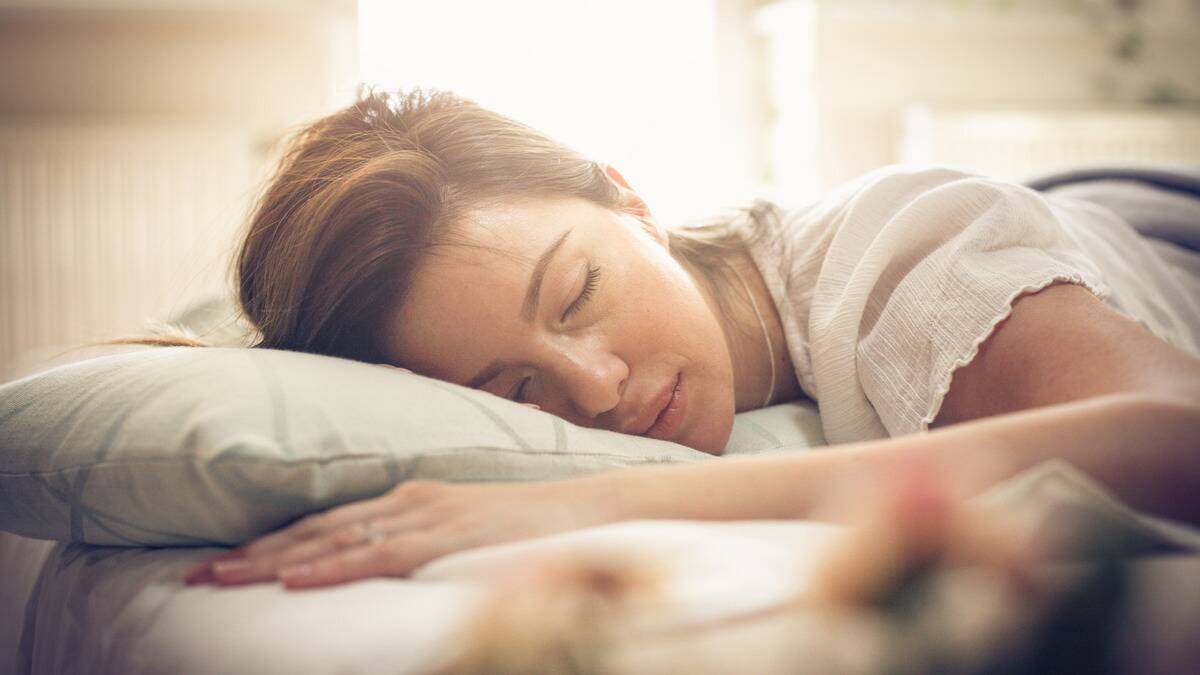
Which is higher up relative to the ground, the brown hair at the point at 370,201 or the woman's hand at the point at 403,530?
the brown hair at the point at 370,201

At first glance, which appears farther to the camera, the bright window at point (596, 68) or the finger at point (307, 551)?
the bright window at point (596, 68)

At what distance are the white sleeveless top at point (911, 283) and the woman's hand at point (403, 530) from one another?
1.11 feet

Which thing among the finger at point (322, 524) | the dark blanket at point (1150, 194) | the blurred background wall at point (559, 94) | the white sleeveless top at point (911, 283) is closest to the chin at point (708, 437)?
the white sleeveless top at point (911, 283)

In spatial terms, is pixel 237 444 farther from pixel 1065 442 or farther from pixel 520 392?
pixel 1065 442

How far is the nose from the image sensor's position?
0.70m

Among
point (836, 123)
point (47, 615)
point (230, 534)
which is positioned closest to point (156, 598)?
point (230, 534)

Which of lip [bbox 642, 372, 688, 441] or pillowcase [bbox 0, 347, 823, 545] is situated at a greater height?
pillowcase [bbox 0, 347, 823, 545]

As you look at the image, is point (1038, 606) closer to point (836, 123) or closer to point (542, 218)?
point (542, 218)

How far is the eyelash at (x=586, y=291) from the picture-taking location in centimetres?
73

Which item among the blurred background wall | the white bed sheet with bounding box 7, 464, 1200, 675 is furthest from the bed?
the blurred background wall

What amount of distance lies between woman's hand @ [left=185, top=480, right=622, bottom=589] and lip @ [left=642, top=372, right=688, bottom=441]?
0.88 ft

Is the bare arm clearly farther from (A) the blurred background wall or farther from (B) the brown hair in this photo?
(A) the blurred background wall

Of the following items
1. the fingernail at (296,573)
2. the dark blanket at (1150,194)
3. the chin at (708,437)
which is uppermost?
the dark blanket at (1150,194)

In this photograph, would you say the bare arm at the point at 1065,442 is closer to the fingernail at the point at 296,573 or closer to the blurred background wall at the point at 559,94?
the fingernail at the point at 296,573
